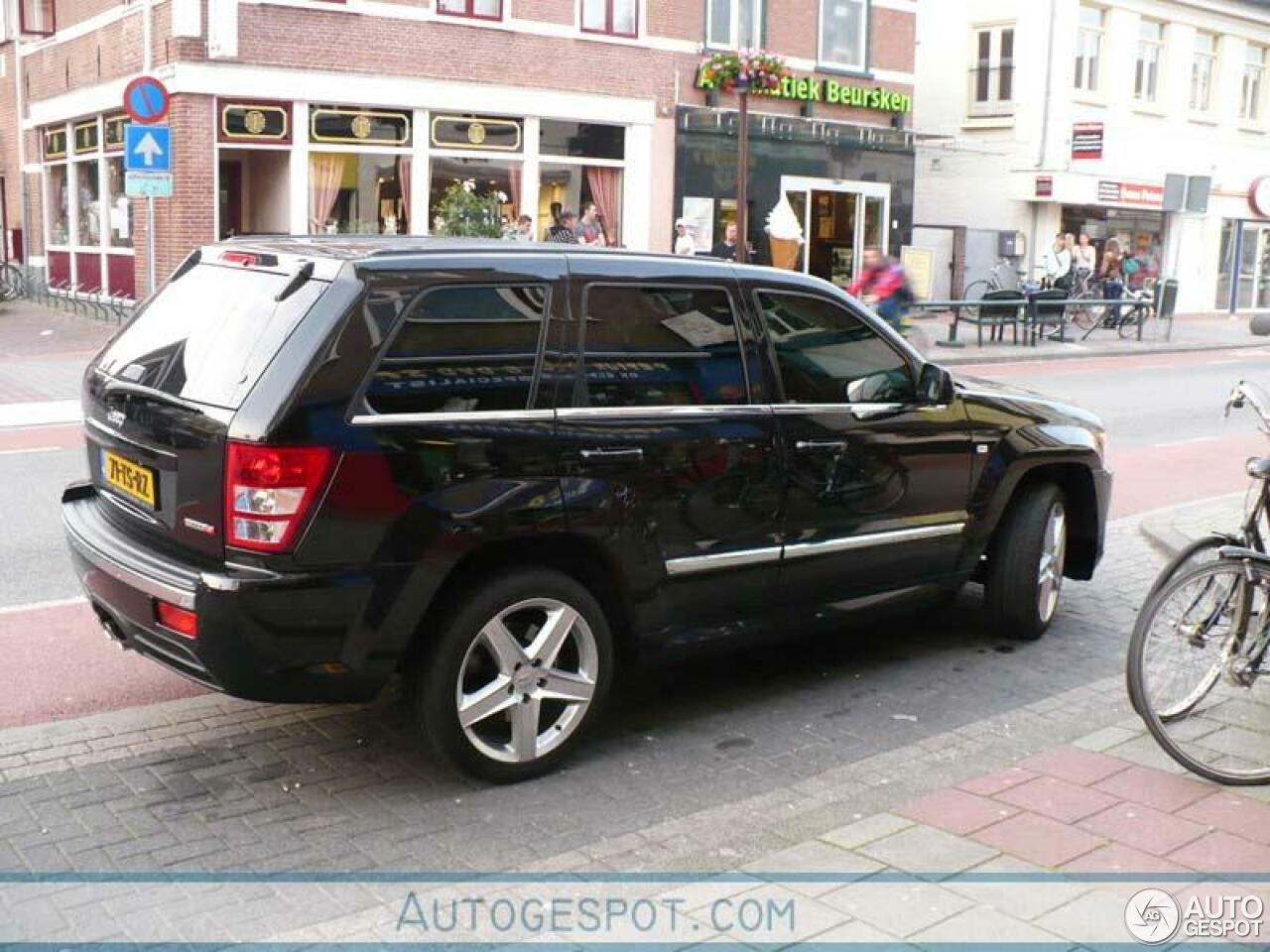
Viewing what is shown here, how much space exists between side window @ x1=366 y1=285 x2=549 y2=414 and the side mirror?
1911 mm

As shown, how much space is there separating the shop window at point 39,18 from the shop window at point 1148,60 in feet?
81.7

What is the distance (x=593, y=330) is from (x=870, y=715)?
1902mm

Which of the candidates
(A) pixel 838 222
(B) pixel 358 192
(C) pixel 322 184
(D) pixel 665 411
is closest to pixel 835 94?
(A) pixel 838 222

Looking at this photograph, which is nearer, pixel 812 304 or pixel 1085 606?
pixel 812 304

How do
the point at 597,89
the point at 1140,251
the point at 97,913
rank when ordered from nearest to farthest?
the point at 97,913 → the point at 597,89 → the point at 1140,251

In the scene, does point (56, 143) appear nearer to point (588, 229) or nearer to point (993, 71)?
point (588, 229)

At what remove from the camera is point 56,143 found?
87.9 ft

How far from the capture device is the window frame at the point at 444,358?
433cm

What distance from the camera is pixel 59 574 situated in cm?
749

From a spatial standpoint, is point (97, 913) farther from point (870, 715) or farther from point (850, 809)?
point (870, 715)

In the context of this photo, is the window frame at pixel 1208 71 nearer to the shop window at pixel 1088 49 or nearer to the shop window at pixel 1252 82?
the shop window at pixel 1252 82

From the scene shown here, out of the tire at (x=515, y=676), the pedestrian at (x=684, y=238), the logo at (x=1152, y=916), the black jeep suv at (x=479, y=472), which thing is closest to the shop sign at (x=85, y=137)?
the pedestrian at (x=684, y=238)

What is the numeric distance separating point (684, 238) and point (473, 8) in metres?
5.11

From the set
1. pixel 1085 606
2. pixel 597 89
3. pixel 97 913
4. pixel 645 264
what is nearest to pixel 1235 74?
pixel 597 89
